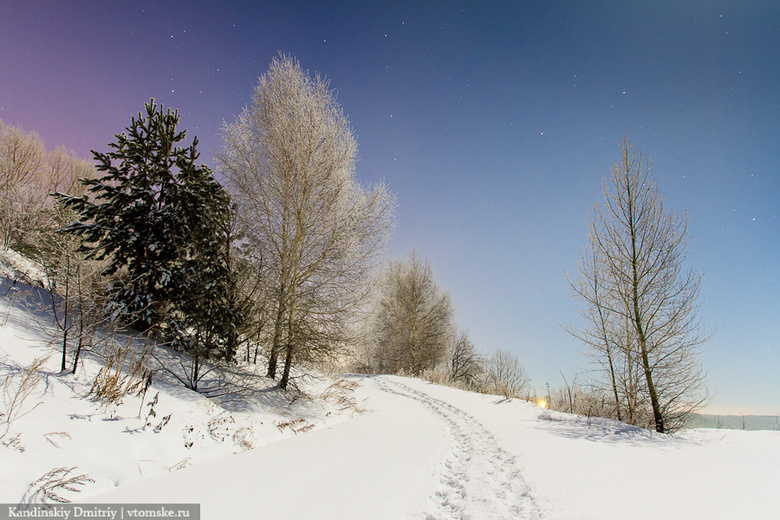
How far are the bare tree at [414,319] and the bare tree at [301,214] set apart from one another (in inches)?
633

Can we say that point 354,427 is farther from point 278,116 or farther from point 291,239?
point 278,116

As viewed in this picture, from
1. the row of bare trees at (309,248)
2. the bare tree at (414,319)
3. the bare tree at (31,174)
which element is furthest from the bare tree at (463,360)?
the bare tree at (31,174)

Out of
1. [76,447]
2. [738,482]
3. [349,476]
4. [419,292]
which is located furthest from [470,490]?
[419,292]

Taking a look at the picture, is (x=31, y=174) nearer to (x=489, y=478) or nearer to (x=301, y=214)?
(x=301, y=214)

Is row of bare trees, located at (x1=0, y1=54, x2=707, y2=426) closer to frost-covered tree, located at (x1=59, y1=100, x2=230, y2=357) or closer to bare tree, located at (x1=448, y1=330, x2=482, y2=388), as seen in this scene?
frost-covered tree, located at (x1=59, y1=100, x2=230, y2=357)

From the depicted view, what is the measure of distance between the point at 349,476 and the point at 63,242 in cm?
581

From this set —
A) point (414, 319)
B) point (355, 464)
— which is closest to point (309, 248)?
point (355, 464)

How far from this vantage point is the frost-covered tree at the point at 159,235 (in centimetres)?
702

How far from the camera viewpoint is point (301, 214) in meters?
8.32

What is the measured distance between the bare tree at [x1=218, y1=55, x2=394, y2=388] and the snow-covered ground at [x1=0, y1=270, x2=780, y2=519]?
278 centimetres

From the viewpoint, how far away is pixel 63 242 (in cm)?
523

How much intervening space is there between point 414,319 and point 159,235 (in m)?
19.1

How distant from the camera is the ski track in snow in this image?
2.78 m

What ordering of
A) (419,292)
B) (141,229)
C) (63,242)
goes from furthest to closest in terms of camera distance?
(419,292)
(141,229)
(63,242)
